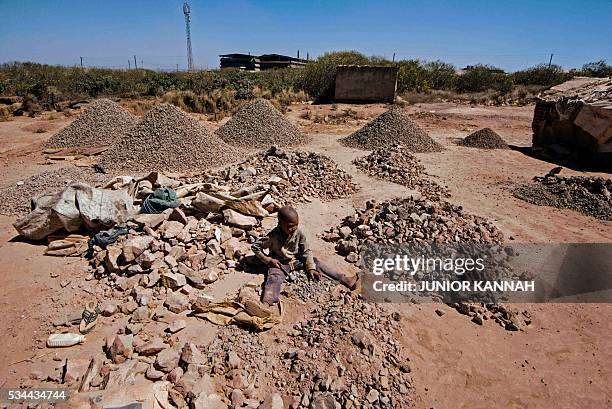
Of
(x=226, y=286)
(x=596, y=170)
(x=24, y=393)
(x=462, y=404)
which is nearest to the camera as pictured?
(x=24, y=393)

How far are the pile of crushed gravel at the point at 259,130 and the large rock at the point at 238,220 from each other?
18.6ft

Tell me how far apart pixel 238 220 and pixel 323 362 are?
253 centimetres

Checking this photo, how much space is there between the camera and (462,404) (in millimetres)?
2701

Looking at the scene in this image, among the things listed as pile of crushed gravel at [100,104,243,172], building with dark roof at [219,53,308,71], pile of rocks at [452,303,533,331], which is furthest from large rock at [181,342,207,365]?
building with dark roof at [219,53,308,71]

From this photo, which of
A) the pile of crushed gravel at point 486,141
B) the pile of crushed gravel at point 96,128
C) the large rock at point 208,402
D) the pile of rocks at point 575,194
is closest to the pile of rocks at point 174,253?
the large rock at point 208,402

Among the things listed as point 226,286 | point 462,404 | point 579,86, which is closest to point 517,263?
point 462,404

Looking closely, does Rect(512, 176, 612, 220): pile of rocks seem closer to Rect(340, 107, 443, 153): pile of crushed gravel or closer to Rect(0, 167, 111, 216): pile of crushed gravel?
Rect(340, 107, 443, 153): pile of crushed gravel

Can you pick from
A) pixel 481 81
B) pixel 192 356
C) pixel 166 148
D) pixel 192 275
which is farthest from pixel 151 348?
pixel 481 81

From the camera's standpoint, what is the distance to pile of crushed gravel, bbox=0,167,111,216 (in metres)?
5.70

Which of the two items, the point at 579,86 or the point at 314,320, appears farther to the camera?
the point at 579,86

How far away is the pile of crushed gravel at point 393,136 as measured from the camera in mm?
10352

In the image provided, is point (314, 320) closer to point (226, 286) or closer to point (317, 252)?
point (226, 286)

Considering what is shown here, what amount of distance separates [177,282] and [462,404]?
2916 millimetres

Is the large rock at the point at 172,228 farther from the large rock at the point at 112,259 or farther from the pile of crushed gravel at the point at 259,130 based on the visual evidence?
the pile of crushed gravel at the point at 259,130
